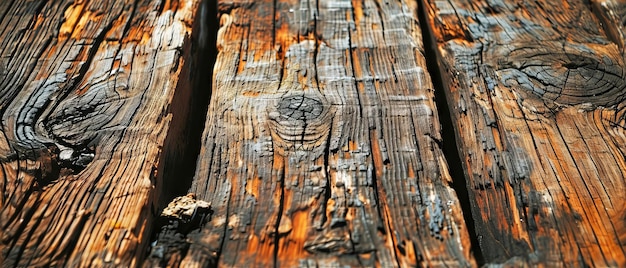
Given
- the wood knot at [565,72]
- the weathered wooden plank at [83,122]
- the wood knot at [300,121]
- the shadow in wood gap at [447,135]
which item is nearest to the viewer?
the weathered wooden plank at [83,122]

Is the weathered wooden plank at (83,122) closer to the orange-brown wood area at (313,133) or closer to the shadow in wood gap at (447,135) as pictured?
the orange-brown wood area at (313,133)

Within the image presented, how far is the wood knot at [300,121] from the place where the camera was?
1.96m

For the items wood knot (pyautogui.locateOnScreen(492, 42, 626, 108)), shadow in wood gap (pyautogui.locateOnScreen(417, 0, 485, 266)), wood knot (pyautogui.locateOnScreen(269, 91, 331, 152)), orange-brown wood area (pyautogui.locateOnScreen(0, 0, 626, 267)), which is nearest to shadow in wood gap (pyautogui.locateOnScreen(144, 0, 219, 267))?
orange-brown wood area (pyautogui.locateOnScreen(0, 0, 626, 267))

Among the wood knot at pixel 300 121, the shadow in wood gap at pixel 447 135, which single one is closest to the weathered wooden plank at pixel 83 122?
the wood knot at pixel 300 121

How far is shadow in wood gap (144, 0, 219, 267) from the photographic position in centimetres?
169

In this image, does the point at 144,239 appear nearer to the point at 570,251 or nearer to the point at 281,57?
the point at 281,57

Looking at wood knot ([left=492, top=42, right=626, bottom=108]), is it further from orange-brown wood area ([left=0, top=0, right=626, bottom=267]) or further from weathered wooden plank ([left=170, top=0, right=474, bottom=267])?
weathered wooden plank ([left=170, top=0, right=474, bottom=267])

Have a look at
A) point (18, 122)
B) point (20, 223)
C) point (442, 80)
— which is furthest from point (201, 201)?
point (442, 80)

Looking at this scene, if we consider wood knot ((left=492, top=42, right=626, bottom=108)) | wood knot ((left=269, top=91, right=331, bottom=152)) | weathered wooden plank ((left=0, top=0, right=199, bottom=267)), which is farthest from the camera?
wood knot ((left=492, top=42, right=626, bottom=108))

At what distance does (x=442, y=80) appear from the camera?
2297mm

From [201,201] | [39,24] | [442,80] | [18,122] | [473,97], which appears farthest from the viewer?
[39,24]

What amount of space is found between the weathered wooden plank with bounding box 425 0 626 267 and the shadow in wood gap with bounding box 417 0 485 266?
32mm

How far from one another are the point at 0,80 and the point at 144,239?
35.8 inches

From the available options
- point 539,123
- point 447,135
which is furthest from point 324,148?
point 539,123
